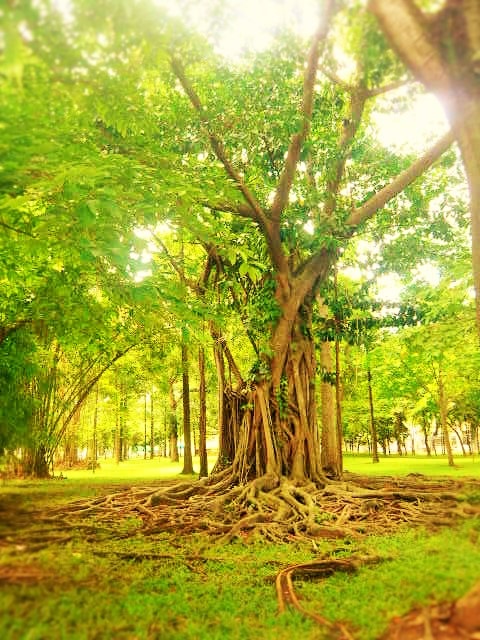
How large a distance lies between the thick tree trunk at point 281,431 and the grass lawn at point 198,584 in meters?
2.61

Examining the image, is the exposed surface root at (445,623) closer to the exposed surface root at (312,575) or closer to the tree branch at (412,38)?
the exposed surface root at (312,575)

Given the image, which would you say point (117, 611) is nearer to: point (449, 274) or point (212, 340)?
point (212, 340)

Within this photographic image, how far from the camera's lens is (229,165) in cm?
709

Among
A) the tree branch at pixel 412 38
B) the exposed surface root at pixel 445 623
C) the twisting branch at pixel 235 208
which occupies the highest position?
the twisting branch at pixel 235 208

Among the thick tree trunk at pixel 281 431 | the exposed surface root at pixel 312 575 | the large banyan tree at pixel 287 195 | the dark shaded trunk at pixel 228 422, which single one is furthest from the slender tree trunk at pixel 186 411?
the exposed surface root at pixel 312 575

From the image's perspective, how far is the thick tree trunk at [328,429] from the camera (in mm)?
9883

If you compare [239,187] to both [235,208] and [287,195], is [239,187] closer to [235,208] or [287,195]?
[235,208]

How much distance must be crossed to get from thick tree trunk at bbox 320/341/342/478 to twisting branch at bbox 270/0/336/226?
4.01 metres

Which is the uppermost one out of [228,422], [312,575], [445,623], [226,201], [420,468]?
[226,201]

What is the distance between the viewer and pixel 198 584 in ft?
13.6

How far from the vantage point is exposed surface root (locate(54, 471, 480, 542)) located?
605 cm

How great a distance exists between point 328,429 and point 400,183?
674 centimetres

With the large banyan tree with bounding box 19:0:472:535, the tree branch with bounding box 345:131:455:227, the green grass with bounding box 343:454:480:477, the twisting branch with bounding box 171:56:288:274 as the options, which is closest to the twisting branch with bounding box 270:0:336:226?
the large banyan tree with bounding box 19:0:472:535

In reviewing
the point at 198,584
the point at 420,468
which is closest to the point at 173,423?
the point at 420,468
